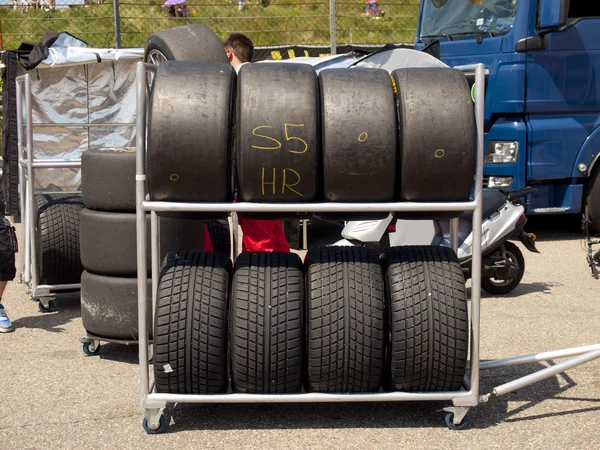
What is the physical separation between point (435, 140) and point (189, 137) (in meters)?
1.13

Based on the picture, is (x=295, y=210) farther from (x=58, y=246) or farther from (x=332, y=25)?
(x=332, y=25)

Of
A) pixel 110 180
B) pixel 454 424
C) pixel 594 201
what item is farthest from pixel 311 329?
pixel 594 201

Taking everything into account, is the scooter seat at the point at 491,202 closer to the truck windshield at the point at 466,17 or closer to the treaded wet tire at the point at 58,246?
the truck windshield at the point at 466,17

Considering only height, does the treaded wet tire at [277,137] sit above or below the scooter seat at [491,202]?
above

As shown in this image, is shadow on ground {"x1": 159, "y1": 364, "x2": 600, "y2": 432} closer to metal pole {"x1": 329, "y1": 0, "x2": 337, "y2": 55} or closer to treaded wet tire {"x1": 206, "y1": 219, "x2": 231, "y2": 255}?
treaded wet tire {"x1": 206, "y1": 219, "x2": 231, "y2": 255}

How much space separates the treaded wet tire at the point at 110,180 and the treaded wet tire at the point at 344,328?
58.3 inches

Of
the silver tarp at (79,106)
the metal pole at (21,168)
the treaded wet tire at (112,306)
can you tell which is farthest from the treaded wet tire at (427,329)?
the silver tarp at (79,106)

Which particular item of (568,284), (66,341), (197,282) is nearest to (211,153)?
(197,282)

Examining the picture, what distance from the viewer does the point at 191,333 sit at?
13.1ft

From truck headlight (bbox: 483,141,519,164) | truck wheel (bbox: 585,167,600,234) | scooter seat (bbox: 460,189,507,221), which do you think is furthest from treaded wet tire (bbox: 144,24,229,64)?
truck wheel (bbox: 585,167,600,234)

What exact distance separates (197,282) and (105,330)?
137 centimetres

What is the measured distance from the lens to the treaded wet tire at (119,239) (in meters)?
5.03

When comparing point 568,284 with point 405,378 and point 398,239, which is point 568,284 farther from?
point 405,378

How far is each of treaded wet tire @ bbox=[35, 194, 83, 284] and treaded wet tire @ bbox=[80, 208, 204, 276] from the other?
56.4 inches
